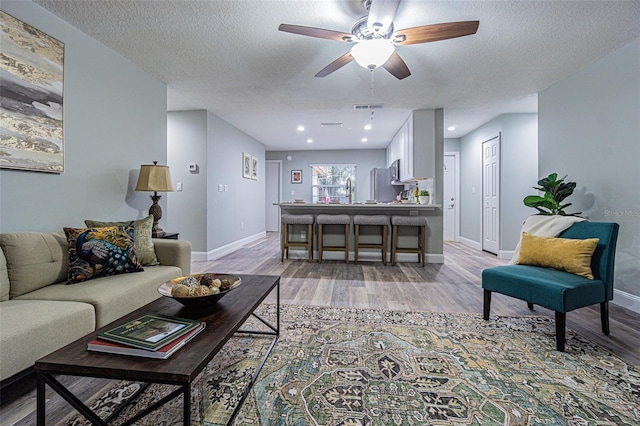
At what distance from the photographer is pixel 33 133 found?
2.04 meters

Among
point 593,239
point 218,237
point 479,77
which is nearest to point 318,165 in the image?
point 218,237

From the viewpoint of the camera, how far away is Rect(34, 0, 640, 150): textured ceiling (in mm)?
2141

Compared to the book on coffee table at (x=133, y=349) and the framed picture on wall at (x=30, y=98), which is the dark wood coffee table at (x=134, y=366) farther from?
the framed picture on wall at (x=30, y=98)

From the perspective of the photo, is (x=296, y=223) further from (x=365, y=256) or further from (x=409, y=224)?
(x=409, y=224)

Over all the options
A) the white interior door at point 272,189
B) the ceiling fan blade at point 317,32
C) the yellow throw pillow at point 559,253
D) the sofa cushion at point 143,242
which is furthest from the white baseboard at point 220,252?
the yellow throw pillow at point 559,253

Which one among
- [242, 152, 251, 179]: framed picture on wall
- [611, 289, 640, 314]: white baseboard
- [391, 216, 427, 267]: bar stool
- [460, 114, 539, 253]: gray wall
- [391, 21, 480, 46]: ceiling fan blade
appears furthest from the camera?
[242, 152, 251, 179]: framed picture on wall

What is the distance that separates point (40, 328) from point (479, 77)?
14.2 ft

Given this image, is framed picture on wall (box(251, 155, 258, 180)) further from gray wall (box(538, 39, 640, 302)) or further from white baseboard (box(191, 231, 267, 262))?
gray wall (box(538, 39, 640, 302))

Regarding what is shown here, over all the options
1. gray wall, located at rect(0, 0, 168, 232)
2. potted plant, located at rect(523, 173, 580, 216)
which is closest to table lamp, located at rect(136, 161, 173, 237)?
gray wall, located at rect(0, 0, 168, 232)

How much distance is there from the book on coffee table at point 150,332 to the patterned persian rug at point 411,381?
0.46 metres

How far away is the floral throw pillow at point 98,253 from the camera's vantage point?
6.23 feet

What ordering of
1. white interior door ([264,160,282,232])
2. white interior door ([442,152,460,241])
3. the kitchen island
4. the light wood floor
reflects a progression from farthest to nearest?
white interior door ([264,160,282,232]) → white interior door ([442,152,460,241]) → the kitchen island → the light wood floor

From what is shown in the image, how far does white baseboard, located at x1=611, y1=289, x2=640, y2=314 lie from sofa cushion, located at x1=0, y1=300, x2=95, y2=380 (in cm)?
417

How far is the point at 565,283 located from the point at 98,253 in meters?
3.14
